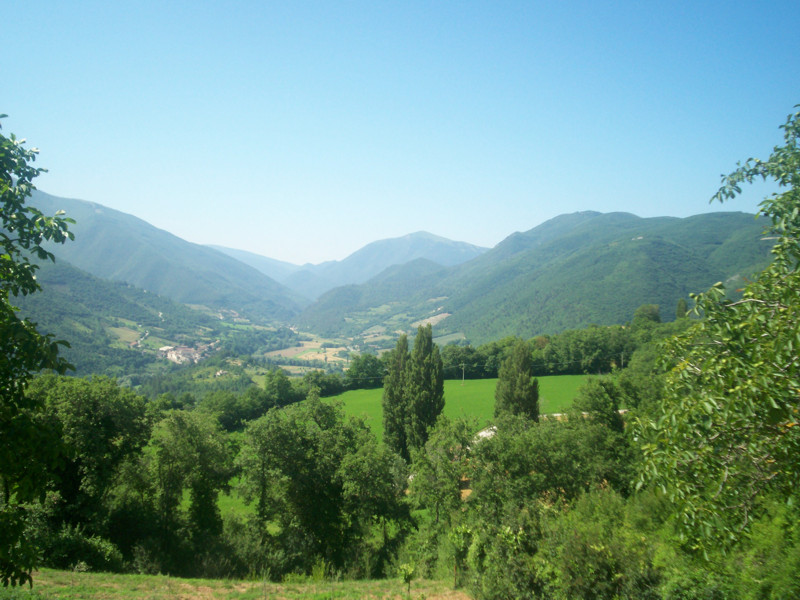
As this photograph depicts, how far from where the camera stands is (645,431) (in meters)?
4.68

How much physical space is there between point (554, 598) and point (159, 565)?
51.1 ft

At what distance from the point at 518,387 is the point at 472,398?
87.2 feet

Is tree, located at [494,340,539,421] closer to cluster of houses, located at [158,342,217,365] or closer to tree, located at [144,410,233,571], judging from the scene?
tree, located at [144,410,233,571]

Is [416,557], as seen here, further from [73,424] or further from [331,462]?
[73,424]

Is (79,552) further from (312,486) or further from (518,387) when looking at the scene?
(518,387)

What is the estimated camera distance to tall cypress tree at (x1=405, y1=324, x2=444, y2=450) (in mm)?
35406

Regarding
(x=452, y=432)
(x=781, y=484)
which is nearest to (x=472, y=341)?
(x=452, y=432)

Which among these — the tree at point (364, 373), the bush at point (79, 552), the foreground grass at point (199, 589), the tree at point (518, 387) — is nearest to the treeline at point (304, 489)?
the bush at point (79, 552)

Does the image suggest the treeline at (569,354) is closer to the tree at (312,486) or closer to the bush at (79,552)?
the tree at (312,486)

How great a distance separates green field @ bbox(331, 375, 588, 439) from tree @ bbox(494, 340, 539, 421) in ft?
41.6

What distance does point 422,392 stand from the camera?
3575 cm

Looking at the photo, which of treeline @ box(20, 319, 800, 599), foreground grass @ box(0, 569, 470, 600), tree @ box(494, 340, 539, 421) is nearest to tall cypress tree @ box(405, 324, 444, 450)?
tree @ box(494, 340, 539, 421)

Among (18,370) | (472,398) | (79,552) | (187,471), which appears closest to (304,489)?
(187,471)

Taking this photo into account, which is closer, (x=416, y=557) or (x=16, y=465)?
(x=16, y=465)
